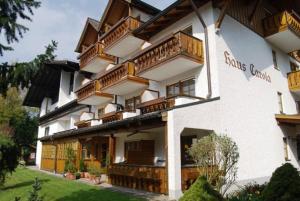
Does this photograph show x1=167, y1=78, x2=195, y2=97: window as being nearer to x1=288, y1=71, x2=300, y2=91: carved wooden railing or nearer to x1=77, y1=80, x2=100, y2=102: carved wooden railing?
x1=77, y1=80, x2=100, y2=102: carved wooden railing

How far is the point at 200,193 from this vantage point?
6.29 m

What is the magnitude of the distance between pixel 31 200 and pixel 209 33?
11.4 meters

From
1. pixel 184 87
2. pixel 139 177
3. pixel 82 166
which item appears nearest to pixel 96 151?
pixel 82 166

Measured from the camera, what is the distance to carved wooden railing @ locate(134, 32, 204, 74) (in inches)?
520

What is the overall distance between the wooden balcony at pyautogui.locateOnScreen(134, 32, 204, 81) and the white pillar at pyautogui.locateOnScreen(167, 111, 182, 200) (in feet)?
11.5

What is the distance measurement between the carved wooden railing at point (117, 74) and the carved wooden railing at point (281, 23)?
9281 millimetres

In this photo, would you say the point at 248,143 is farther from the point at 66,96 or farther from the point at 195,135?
the point at 66,96

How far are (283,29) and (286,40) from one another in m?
1.60

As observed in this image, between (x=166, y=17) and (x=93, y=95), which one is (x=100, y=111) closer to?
(x=93, y=95)

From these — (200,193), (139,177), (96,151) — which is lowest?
(139,177)

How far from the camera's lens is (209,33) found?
14086 millimetres

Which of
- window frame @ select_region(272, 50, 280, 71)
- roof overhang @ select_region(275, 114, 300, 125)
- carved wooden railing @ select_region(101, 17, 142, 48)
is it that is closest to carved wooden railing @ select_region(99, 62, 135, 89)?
carved wooden railing @ select_region(101, 17, 142, 48)

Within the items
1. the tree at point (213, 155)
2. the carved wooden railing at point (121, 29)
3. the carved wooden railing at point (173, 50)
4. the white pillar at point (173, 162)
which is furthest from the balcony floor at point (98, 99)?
the tree at point (213, 155)

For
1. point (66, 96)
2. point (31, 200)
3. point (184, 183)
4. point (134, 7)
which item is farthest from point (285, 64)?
point (66, 96)
